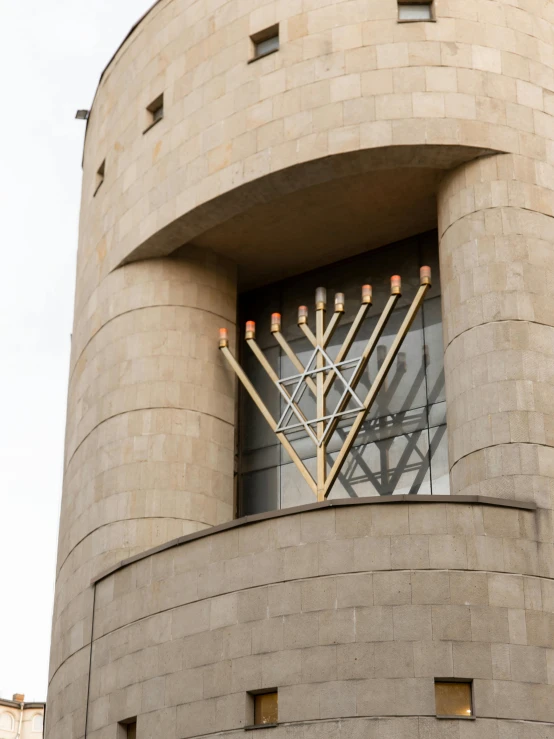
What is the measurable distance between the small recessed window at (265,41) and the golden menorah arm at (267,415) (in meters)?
5.47

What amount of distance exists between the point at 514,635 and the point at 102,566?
803 cm

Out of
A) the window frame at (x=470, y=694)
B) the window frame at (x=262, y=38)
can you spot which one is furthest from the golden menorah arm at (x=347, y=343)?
the window frame at (x=470, y=694)

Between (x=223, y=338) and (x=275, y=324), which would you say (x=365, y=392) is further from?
(x=223, y=338)

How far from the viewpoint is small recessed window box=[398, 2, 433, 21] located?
2412 cm

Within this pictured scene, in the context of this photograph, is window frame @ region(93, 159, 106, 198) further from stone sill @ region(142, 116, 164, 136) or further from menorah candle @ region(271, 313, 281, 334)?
menorah candle @ region(271, 313, 281, 334)

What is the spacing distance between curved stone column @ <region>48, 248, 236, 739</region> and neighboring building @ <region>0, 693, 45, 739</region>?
133 feet

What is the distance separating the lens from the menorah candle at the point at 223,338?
25.7m

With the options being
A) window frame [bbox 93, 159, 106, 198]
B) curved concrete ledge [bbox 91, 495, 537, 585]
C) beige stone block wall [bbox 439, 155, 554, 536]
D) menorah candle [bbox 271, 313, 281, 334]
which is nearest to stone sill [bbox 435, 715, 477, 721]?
beige stone block wall [bbox 439, 155, 554, 536]

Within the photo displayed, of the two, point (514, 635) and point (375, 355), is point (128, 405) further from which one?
point (514, 635)

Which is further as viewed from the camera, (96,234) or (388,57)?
(96,234)

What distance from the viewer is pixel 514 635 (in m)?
19.1

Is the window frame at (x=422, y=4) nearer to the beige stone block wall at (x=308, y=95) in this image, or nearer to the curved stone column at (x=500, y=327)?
the beige stone block wall at (x=308, y=95)

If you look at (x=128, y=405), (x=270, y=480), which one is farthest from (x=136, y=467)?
(x=270, y=480)

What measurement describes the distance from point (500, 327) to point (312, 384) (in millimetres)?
4009
